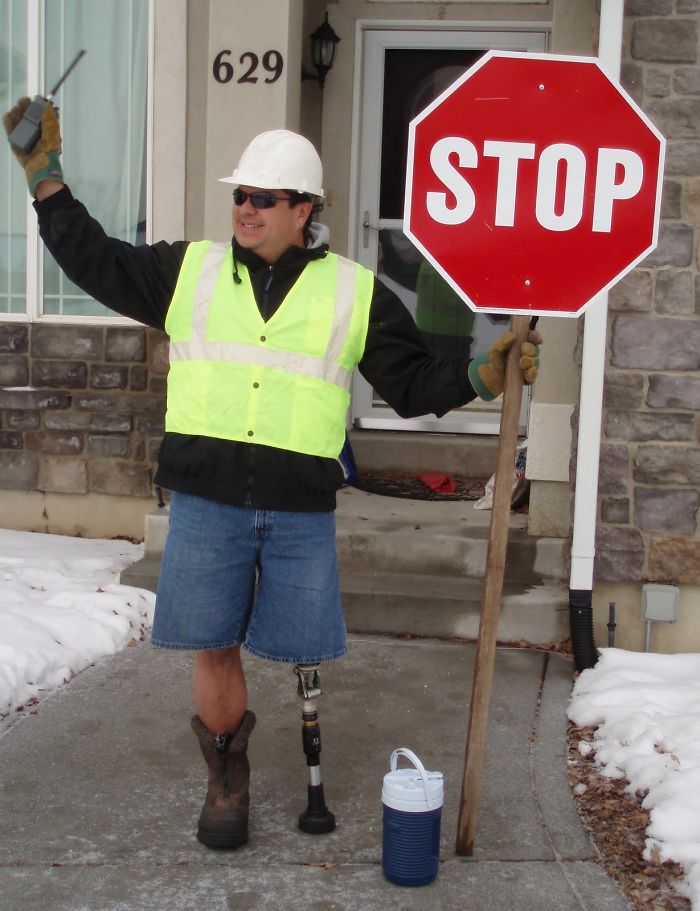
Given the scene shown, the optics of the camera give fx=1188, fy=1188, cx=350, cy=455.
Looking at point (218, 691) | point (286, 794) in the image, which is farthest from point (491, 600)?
point (286, 794)

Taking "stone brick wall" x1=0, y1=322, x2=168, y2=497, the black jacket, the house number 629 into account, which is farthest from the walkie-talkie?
"stone brick wall" x1=0, y1=322, x2=168, y2=497

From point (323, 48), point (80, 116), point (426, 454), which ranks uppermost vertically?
point (323, 48)

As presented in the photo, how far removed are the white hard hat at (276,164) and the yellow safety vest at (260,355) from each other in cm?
24

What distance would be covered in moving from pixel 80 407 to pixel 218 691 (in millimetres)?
3813

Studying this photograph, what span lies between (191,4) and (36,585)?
3.32 meters

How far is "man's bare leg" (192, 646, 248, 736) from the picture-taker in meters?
3.52

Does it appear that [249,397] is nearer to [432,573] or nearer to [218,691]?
[218,691]

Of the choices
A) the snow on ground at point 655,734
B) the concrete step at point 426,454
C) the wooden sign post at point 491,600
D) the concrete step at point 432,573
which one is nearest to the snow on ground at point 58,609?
the concrete step at point 432,573

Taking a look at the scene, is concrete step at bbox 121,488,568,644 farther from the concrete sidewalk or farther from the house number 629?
the house number 629

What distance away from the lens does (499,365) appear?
3273mm

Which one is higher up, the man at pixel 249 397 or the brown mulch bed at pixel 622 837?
the man at pixel 249 397

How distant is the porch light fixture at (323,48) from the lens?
734cm

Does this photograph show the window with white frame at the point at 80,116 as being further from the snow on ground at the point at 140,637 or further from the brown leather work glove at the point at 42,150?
the brown leather work glove at the point at 42,150

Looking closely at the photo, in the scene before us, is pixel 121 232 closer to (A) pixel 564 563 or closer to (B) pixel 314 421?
(A) pixel 564 563
